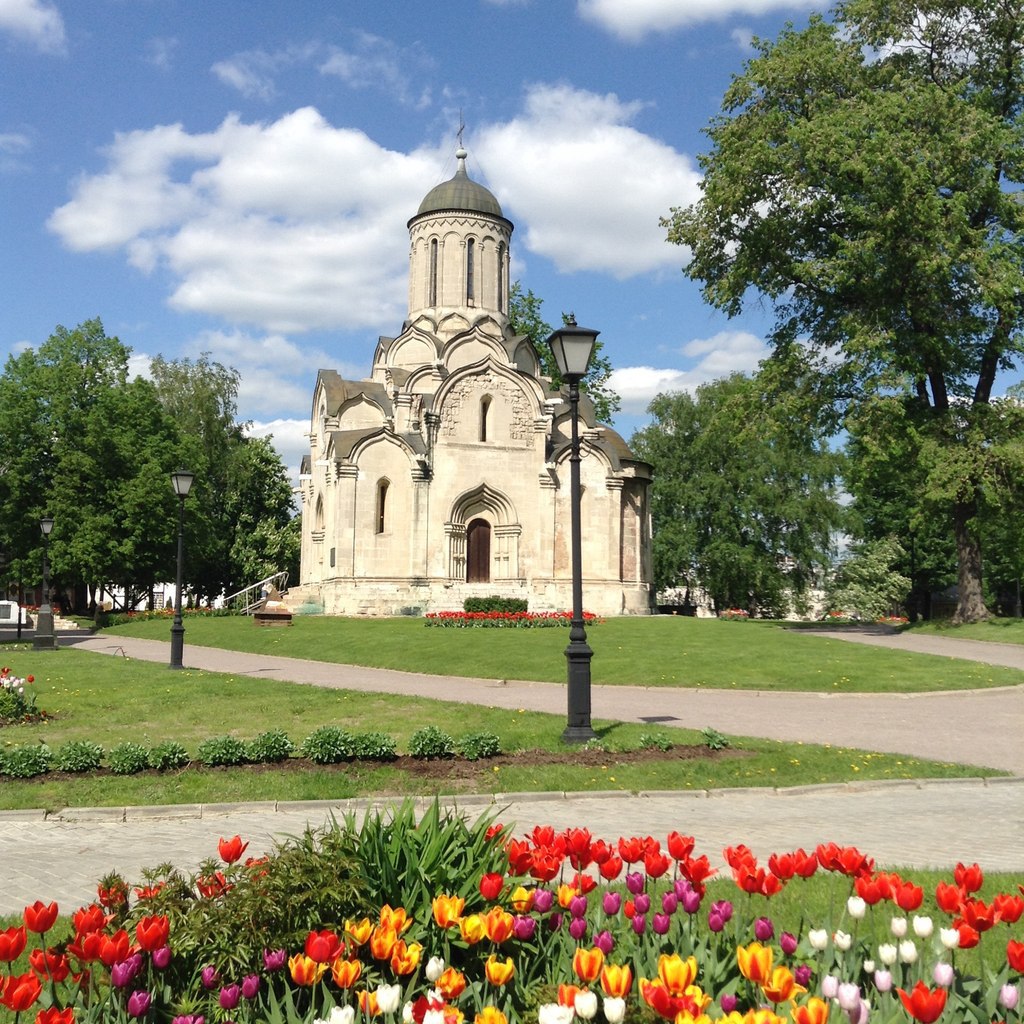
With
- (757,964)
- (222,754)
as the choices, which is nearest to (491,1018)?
(757,964)

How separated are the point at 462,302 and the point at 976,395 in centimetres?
2292

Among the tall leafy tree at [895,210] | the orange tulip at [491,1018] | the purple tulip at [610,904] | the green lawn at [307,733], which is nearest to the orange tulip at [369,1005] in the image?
the orange tulip at [491,1018]

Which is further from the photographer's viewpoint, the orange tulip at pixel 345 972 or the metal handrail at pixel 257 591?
the metal handrail at pixel 257 591

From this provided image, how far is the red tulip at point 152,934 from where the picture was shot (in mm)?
3369

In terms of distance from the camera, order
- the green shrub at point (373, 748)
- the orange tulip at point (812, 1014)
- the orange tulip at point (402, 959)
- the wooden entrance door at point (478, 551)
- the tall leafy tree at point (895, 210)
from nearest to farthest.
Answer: the orange tulip at point (812, 1014) < the orange tulip at point (402, 959) < the green shrub at point (373, 748) < the tall leafy tree at point (895, 210) < the wooden entrance door at point (478, 551)

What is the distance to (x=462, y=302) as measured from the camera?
45031mm

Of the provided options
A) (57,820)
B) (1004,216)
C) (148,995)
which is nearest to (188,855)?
(57,820)

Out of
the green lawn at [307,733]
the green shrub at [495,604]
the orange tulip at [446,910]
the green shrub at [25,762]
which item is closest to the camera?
the orange tulip at [446,910]

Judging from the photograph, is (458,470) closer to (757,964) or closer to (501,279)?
(501,279)

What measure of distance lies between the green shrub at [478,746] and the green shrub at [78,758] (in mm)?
3915

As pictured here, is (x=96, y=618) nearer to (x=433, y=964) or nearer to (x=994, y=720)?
(x=994, y=720)

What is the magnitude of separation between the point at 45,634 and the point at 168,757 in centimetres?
2143

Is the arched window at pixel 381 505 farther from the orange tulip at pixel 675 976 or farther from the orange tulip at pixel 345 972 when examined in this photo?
the orange tulip at pixel 675 976

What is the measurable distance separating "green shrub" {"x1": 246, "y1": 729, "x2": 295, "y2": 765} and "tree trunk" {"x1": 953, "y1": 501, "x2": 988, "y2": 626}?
85.5 ft
